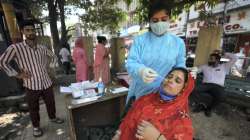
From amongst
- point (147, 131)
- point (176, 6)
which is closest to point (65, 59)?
point (176, 6)

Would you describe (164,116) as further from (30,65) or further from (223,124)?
(223,124)

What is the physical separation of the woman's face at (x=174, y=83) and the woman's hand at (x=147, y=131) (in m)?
0.30

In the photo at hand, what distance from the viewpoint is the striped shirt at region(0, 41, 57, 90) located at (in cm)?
247

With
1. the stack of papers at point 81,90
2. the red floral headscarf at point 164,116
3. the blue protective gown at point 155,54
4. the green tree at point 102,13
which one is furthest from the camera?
the green tree at point 102,13

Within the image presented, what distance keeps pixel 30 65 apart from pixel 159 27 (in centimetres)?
202

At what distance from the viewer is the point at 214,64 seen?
375cm

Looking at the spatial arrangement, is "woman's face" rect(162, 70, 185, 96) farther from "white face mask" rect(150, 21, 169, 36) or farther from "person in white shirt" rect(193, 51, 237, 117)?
"person in white shirt" rect(193, 51, 237, 117)

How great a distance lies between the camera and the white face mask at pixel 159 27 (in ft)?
4.95

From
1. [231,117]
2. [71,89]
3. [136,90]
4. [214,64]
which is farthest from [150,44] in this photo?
[231,117]

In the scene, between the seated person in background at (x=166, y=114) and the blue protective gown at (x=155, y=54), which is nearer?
the seated person in background at (x=166, y=114)

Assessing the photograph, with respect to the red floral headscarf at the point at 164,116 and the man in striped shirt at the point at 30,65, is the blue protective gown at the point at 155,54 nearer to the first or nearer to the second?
the red floral headscarf at the point at 164,116

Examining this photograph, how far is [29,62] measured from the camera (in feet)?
8.39

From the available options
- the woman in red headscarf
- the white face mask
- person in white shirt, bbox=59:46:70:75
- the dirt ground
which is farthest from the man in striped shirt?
person in white shirt, bbox=59:46:70:75

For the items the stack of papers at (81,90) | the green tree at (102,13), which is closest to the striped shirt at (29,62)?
the stack of papers at (81,90)
